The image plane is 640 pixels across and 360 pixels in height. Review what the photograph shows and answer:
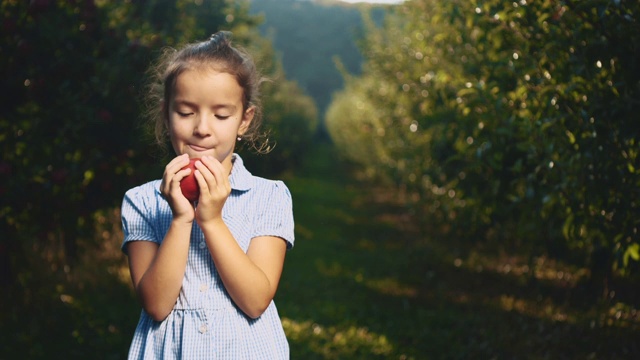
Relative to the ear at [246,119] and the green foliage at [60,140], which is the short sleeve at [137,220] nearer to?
the ear at [246,119]

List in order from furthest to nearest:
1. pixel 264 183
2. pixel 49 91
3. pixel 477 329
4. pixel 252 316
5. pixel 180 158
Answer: pixel 477 329 < pixel 49 91 < pixel 264 183 < pixel 252 316 < pixel 180 158

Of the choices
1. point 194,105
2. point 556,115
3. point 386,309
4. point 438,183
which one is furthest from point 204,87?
point 386,309

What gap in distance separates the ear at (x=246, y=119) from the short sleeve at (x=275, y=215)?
0.74 ft

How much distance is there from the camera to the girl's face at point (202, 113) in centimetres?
212

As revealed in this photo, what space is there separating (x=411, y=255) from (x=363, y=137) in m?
11.1

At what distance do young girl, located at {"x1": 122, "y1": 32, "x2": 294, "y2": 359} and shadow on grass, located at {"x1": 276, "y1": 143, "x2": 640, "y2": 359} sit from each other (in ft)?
11.0

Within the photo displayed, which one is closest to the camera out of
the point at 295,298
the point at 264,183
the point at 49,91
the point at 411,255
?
the point at 264,183

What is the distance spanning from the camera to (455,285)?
26.1 feet

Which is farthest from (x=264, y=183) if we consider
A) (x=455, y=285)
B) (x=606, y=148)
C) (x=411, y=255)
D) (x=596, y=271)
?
(x=411, y=255)

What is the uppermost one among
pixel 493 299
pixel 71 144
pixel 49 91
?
pixel 49 91

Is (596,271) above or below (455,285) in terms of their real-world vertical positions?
above

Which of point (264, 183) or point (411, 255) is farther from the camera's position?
point (411, 255)

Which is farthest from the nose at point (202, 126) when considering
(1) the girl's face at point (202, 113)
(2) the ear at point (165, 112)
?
(2) the ear at point (165, 112)

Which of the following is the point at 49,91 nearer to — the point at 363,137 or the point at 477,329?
the point at 477,329
